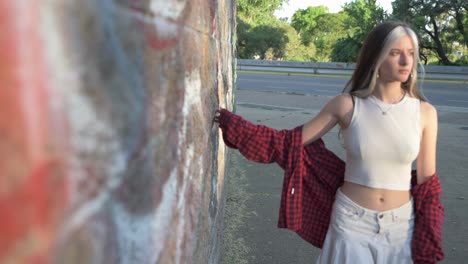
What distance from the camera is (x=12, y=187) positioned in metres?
0.60

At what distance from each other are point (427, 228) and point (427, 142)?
40 centimetres

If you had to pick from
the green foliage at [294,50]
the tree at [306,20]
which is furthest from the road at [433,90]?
the tree at [306,20]

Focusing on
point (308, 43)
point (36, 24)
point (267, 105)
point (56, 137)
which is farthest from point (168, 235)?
point (308, 43)

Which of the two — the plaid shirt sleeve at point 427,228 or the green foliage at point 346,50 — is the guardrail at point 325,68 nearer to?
the green foliage at point 346,50

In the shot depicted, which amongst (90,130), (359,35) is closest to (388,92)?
(90,130)

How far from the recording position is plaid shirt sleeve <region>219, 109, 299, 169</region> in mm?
2170

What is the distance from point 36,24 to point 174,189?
82cm

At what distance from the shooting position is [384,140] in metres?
2.17

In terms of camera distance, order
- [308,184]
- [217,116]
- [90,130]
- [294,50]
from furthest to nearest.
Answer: [294,50]
[308,184]
[217,116]
[90,130]

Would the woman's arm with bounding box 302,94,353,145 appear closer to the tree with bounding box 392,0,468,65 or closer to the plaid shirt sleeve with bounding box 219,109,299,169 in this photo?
the plaid shirt sleeve with bounding box 219,109,299,169

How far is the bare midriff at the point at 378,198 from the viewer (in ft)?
7.22

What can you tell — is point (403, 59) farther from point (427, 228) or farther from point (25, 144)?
point (25, 144)

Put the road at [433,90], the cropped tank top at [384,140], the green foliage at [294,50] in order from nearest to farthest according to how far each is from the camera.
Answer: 1. the cropped tank top at [384,140]
2. the road at [433,90]
3. the green foliage at [294,50]

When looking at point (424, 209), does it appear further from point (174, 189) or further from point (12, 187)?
point (12, 187)
